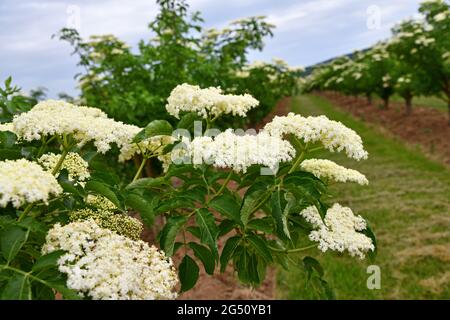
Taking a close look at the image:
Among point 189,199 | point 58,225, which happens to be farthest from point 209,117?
point 58,225

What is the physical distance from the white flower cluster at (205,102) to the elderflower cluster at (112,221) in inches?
31.5

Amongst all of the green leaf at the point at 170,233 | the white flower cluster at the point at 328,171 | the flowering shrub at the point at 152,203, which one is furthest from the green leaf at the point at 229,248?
the white flower cluster at the point at 328,171

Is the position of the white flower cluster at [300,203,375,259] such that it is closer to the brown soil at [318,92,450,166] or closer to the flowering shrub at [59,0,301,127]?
the flowering shrub at [59,0,301,127]

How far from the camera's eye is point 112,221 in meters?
1.85

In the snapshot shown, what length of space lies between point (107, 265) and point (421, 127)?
20.6 metres

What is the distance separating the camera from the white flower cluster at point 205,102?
2.53 m

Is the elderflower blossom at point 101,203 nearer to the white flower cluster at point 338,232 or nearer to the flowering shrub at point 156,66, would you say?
the white flower cluster at point 338,232

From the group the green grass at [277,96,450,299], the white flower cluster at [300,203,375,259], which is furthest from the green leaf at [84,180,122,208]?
the green grass at [277,96,450,299]

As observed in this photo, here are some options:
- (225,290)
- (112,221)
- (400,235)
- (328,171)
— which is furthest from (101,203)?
(400,235)

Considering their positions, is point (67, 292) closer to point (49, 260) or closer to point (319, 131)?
point (49, 260)

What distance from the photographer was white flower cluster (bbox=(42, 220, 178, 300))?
4.73 feet
